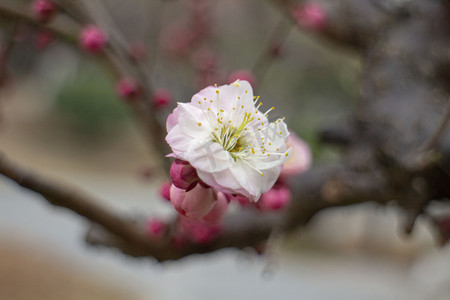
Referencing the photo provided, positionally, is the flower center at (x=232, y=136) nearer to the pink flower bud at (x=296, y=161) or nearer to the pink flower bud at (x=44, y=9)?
the pink flower bud at (x=296, y=161)

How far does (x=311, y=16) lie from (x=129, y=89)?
0.36 m

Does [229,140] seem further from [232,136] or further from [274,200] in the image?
[274,200]

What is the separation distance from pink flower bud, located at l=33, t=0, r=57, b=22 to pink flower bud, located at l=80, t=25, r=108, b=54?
1.8 inches

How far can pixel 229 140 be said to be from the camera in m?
0.29

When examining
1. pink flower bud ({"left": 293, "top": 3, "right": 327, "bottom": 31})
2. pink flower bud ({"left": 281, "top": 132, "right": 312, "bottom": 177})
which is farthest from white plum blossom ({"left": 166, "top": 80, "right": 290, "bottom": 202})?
pink flower bud ({"left": 293, "top": 3, "right": 327, "bottom": 31})

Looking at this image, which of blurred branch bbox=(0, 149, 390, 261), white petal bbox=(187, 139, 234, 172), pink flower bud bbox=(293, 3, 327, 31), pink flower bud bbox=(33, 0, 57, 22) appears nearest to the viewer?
white petal bbox=(187, 139, 234, 172)

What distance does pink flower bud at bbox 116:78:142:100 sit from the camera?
0.56 meters

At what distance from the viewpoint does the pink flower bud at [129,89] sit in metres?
0.56

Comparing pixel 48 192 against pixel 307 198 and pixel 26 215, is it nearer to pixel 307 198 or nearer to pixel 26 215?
pixel 307 198

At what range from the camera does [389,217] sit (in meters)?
2.27

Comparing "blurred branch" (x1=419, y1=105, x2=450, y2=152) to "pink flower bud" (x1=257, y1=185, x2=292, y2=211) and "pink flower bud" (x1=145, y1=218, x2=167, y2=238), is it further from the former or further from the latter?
"pink flower bud" (x1=145, y1=218, x2=167, y2=238)

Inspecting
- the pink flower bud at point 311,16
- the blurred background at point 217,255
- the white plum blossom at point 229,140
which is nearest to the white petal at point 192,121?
the white plum blossom at point 229,140

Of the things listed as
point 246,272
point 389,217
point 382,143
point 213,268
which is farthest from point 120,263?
point 382,143

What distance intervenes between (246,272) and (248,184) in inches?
71.6
